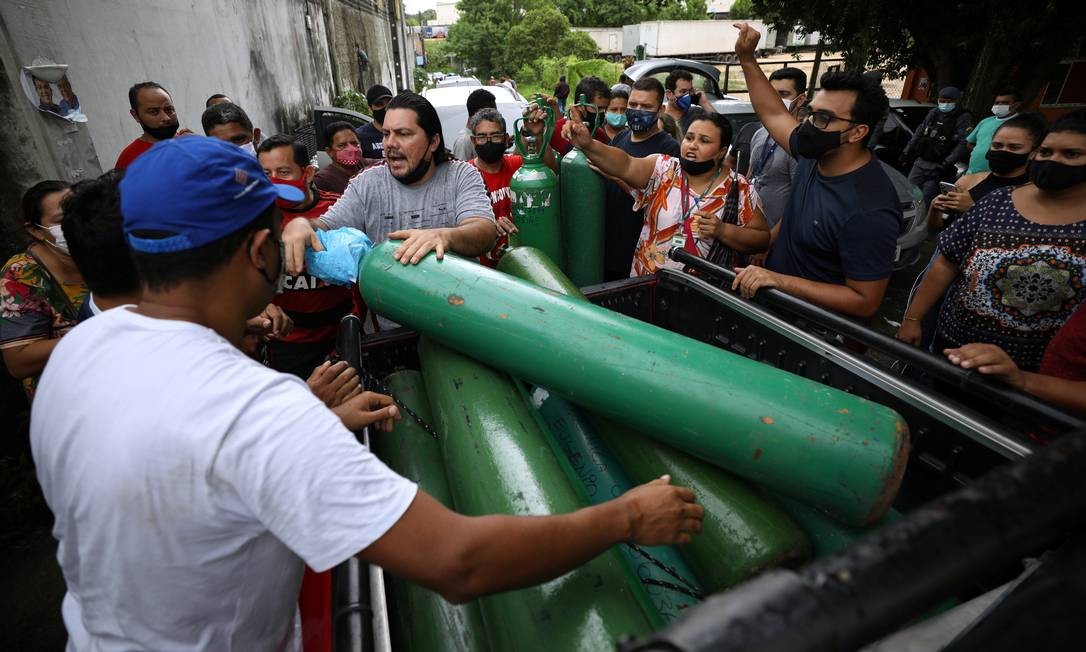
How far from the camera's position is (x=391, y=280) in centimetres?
194

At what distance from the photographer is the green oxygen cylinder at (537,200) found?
10.6 ft

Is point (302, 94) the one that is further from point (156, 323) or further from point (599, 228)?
point (156, 323)

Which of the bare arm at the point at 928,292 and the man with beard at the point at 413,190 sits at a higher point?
the man with beard at the point at 413,190

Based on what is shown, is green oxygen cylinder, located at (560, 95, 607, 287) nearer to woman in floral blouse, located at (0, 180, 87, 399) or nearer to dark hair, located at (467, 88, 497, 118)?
dark hair, located at (467, 88, 497, 118)

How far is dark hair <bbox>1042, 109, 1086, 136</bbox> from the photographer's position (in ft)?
6.84

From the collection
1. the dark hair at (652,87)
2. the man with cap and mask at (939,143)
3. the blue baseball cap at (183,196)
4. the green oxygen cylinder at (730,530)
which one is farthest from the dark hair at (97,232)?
the man with cap and mask at (939,143)

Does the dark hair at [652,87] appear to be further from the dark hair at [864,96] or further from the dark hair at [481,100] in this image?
the dark hair at [481,100]

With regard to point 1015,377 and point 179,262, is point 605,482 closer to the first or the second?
point 1015,377

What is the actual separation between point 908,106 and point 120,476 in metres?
12.1

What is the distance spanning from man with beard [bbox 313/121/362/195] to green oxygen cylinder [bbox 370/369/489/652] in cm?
277

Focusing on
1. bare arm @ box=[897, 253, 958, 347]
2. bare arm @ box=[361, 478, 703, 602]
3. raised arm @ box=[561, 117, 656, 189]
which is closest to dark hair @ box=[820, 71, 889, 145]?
bare arm @ box=[897, 253, 958, 347]

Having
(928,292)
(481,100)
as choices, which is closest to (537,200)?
(928,292)

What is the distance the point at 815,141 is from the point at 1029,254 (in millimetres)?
955

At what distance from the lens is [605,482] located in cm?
185
